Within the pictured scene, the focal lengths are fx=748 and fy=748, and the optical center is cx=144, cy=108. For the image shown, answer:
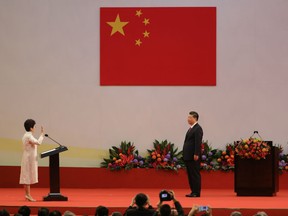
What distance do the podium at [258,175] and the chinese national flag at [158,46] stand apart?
103 inches

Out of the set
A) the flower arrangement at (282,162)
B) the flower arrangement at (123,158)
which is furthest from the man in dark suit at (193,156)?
the flower arrangement at (282,162)

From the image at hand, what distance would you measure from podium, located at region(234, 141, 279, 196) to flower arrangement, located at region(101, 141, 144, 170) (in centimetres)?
261

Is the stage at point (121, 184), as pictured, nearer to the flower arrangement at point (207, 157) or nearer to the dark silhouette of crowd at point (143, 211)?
the flower arrangement at point (207, 157)

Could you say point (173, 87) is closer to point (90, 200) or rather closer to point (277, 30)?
point (277, 30)

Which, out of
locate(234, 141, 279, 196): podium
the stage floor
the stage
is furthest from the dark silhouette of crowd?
locate(234, 141, 279, 196): podium

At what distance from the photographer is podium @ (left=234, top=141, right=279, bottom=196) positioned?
1244 centimetres

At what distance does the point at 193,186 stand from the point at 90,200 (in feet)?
5.99

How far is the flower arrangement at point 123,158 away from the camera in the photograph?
47.4 feet

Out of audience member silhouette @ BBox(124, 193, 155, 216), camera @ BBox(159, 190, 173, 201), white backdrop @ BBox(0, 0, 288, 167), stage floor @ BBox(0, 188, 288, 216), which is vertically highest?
white backdrop @ BBox(0, 0, 288, 167)

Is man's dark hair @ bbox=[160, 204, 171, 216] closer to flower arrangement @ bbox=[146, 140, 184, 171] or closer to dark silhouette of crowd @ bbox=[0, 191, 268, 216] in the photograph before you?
dark silhouette of crowd @ bbox=[0, 191, 268, 216]

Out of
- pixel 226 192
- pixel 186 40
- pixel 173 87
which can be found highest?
pixel 186 40

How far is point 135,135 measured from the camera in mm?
14734

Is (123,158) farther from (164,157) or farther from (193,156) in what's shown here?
(193,156)

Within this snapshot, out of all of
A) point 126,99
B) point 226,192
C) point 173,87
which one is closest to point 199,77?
point 173,87
